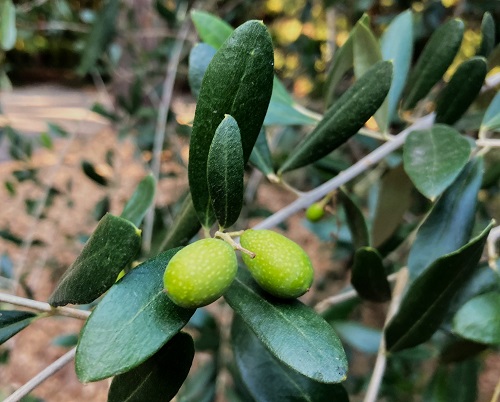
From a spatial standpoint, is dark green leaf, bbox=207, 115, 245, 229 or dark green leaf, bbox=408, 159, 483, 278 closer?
dark green leaf, bbox=207, 115, 245, 229

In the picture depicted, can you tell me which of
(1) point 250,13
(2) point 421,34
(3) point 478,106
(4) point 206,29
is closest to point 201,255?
(4) point 206,29

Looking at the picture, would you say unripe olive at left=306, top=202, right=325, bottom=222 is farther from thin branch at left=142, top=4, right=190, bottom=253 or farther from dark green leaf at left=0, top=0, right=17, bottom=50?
dark green leaf at left=0, top=0, right=17, bottom=50

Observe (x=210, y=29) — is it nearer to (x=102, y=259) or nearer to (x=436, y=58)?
(x=436, y=58)

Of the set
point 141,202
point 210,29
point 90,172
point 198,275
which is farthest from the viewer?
point 90,172

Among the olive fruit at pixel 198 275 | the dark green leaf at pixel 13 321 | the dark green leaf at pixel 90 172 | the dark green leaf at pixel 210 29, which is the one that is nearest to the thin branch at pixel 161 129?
the dark green leaf at pixel 90 172

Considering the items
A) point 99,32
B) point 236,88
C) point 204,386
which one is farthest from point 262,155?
point 99,32

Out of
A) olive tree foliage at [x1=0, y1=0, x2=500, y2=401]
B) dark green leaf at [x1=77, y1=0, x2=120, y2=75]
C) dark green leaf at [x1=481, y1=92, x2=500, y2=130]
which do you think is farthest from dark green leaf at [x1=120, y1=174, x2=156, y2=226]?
dark green leaf at [x1=77, y1=0, x2=120, y2=75]
